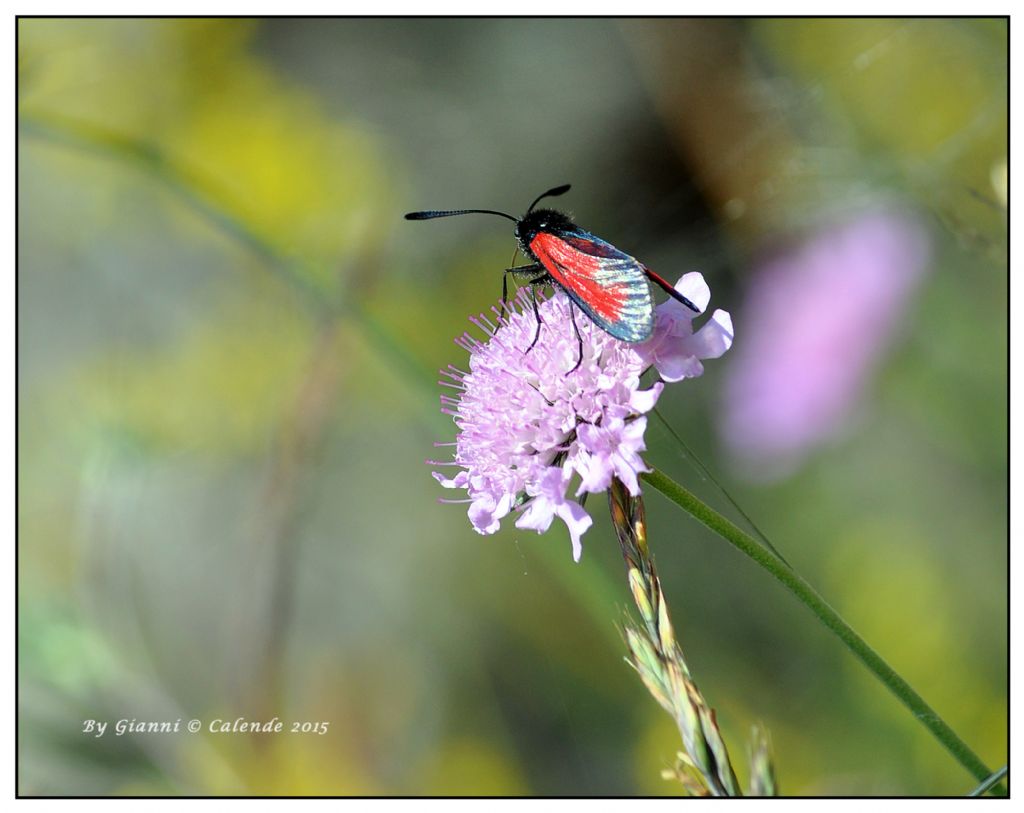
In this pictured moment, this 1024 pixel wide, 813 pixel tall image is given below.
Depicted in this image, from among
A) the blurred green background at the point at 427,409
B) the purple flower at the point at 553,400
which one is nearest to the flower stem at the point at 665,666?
the purple flower at the point at 553,400

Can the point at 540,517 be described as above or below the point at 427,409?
above

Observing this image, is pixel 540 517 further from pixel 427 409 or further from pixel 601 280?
pixel 427 409

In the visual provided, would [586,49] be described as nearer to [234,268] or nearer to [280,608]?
[234,268]

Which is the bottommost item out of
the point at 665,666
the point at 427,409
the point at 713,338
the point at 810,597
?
the point at 427,409

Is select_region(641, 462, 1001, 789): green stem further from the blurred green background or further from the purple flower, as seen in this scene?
the blurred green background

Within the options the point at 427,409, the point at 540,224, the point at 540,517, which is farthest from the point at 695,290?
the point at 427,409
